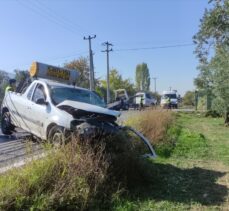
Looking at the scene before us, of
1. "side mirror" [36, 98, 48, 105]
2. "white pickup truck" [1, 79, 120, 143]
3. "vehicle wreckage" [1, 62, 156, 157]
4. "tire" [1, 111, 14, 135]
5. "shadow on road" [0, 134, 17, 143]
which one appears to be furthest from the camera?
"tire" [1, 111, 14, 135]

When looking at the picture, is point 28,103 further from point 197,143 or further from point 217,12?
point 217,12

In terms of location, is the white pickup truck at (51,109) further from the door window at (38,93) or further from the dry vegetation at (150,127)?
the dry vegetation at (150,127)

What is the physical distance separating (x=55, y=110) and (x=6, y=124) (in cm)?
413

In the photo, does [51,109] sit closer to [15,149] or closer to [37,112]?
[37,112]

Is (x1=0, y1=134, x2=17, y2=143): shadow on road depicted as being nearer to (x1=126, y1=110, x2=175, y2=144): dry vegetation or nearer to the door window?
the door window

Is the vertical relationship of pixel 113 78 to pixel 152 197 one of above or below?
above

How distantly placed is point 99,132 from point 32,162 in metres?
1.88

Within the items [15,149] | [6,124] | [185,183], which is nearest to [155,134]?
[15,149]

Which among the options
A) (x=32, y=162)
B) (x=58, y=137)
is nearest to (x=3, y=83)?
(x=58, y=137)

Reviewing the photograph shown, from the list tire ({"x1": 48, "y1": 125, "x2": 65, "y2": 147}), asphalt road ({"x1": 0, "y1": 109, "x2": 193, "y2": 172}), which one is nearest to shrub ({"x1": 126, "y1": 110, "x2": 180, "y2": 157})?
asphalt road ({"x1": 0, "y1": 109, "x2": 193, "y2": 172})

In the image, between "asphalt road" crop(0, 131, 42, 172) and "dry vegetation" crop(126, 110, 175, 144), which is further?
"dry vegetation" crop(126, 110, 175, 144)

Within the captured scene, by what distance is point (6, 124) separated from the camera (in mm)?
12359

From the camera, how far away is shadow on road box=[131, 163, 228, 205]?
6.29 metres

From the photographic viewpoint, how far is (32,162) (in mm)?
5832
